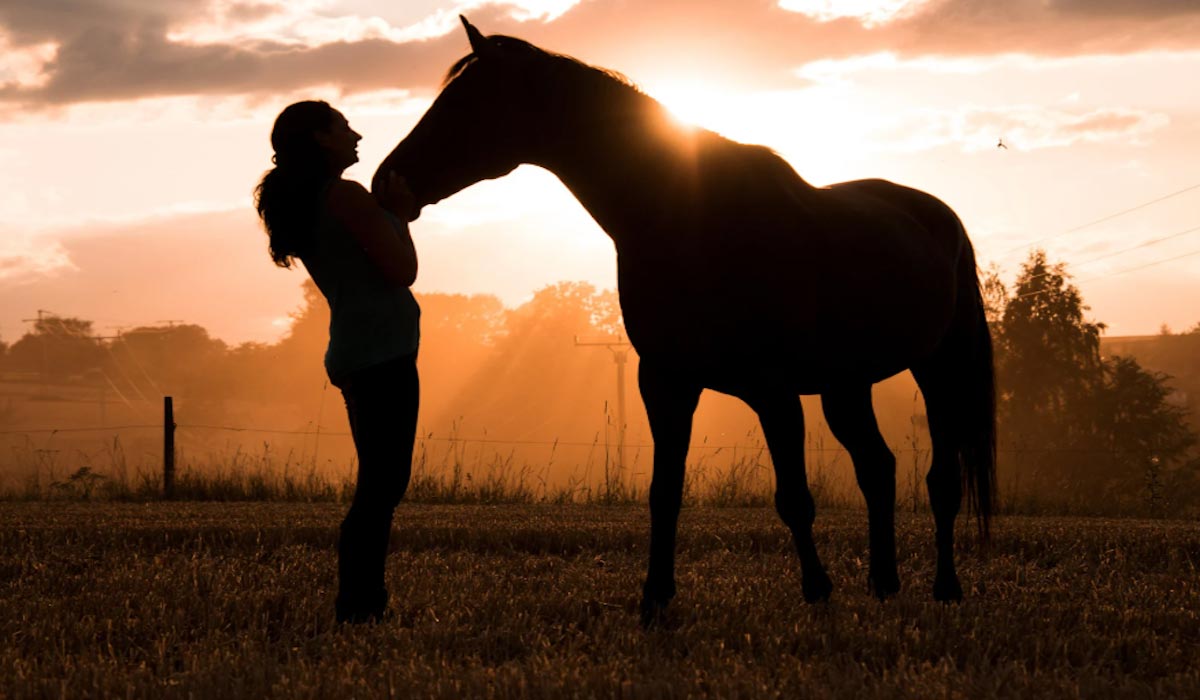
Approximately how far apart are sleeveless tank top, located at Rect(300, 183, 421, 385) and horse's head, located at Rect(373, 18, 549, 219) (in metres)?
0.24

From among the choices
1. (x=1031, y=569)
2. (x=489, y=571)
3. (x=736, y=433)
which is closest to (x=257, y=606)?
(x=489, y=571)

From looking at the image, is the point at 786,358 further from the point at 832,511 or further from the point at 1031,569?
the point at 832,511

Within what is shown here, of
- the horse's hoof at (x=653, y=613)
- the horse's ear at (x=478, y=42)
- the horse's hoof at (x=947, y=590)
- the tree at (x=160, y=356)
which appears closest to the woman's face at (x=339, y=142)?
the horse's ear at (x=478, y=42)

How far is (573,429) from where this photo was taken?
289ft

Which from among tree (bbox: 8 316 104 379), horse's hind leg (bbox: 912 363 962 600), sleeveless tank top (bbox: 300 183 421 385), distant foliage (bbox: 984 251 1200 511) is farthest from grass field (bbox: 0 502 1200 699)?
tree (bbox: 8 316 104 379)

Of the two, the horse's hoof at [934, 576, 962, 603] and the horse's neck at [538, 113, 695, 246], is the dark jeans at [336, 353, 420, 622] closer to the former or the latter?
the horse's neck at [538, 113, 695, 246]

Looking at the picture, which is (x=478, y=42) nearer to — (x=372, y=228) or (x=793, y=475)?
(x=372, y=228)

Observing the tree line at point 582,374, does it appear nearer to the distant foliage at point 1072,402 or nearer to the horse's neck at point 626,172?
the distant foliage at point 1072,402

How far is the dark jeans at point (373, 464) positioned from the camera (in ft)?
15.8

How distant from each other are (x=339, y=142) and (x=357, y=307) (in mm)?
762

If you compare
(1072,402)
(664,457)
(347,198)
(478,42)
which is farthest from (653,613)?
(1072,402)

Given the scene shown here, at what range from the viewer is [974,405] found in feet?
23.2

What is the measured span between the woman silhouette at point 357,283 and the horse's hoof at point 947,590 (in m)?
3.19

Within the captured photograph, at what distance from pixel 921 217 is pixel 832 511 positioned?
6882 mm
